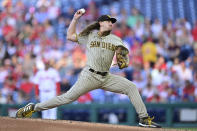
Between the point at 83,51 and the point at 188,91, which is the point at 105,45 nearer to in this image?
the point at 188,91

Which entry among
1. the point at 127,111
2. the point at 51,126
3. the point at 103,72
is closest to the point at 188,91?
the point at 127,111

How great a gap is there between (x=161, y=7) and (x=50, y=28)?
3048 millimetres

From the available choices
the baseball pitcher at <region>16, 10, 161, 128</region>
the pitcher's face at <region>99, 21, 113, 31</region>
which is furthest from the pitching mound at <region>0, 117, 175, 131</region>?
the pitcher's face at <region>99, 21, 113, 31</region>

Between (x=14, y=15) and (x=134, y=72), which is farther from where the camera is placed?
(x=14, y=15)

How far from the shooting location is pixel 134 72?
12.8m

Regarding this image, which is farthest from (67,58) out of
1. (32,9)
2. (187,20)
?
(187,20)

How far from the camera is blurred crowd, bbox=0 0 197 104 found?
1252cm

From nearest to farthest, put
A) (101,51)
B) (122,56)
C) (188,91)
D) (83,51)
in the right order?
(101,51) < (122,56) < (188,91) < (83,51)

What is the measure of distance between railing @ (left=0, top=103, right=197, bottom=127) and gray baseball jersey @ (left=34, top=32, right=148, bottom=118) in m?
4.93

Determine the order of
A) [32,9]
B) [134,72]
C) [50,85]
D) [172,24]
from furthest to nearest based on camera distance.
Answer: [32,9] → [172,24] → [134,72] → [50,85]

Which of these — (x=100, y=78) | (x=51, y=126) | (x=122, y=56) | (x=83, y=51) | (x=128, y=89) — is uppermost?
(x=83, y=51)

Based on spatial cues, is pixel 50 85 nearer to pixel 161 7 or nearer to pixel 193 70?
pixel 193 70

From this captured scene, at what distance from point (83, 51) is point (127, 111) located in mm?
2230

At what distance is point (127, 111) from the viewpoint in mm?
11969
